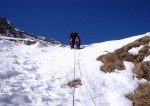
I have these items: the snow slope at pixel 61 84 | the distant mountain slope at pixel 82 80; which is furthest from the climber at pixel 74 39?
the snow slope at pixel 61 84

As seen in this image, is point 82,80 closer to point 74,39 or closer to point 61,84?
point 61,84

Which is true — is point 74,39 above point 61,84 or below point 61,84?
above

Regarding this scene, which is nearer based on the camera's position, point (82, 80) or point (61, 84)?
point (61, 84)

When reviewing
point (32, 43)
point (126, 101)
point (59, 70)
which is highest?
point (32, 43)

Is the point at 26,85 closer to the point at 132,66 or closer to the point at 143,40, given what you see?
the point at 132,66

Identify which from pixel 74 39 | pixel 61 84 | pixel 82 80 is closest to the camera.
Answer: pixel 61 84

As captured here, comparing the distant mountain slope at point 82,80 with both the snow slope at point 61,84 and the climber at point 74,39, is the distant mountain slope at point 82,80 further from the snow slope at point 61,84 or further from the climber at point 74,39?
the climber at point 74,39

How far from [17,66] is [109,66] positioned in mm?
5454

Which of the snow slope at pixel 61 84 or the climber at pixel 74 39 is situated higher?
the climber at pixel 74 39

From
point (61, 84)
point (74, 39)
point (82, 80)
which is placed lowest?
point (61, 84)

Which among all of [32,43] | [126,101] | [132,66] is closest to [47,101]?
[126,101]

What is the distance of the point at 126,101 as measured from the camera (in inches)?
390

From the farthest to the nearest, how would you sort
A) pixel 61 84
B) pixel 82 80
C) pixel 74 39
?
pixel 74 39 → pixel 82 80 → pixel 61 84

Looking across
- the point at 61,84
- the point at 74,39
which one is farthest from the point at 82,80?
the point at 74,39
